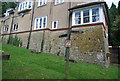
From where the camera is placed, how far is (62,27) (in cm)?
1387

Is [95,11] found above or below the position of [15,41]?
above

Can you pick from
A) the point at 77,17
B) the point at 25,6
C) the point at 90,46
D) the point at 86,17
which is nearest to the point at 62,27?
the point at 77,17

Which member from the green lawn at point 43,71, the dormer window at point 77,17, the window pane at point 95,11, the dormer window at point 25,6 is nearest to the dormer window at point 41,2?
the dormer window at point 25,6

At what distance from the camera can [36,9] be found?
16953mm

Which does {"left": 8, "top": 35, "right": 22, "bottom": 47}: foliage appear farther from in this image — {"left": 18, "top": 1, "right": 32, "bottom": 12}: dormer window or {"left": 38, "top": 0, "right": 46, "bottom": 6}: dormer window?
{"left": 38, "top": 0, "right": 46, "bottom": 6}: dormer window

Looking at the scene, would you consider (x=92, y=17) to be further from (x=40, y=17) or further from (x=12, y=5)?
(x=12, y=5)

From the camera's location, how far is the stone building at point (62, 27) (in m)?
10.4

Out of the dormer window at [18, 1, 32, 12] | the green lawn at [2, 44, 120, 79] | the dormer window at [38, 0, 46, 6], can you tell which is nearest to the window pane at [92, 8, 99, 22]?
the green lawn at [2, 44, 120, 79]

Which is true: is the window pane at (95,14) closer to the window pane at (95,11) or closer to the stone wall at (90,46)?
the window pane at (95,11)

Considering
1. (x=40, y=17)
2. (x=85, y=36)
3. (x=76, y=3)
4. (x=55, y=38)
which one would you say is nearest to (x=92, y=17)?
(x=85, y=36)

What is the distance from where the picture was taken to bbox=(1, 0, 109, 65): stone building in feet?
34.3

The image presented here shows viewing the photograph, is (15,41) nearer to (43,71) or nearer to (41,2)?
(41,2)

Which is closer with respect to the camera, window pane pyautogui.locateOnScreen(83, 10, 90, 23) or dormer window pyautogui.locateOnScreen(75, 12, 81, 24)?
window pane pyautogui.locateOnScreen(83, 10, 90, 23)

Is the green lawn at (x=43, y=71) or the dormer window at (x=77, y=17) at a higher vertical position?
the dormer window at (x=77, y=17)
